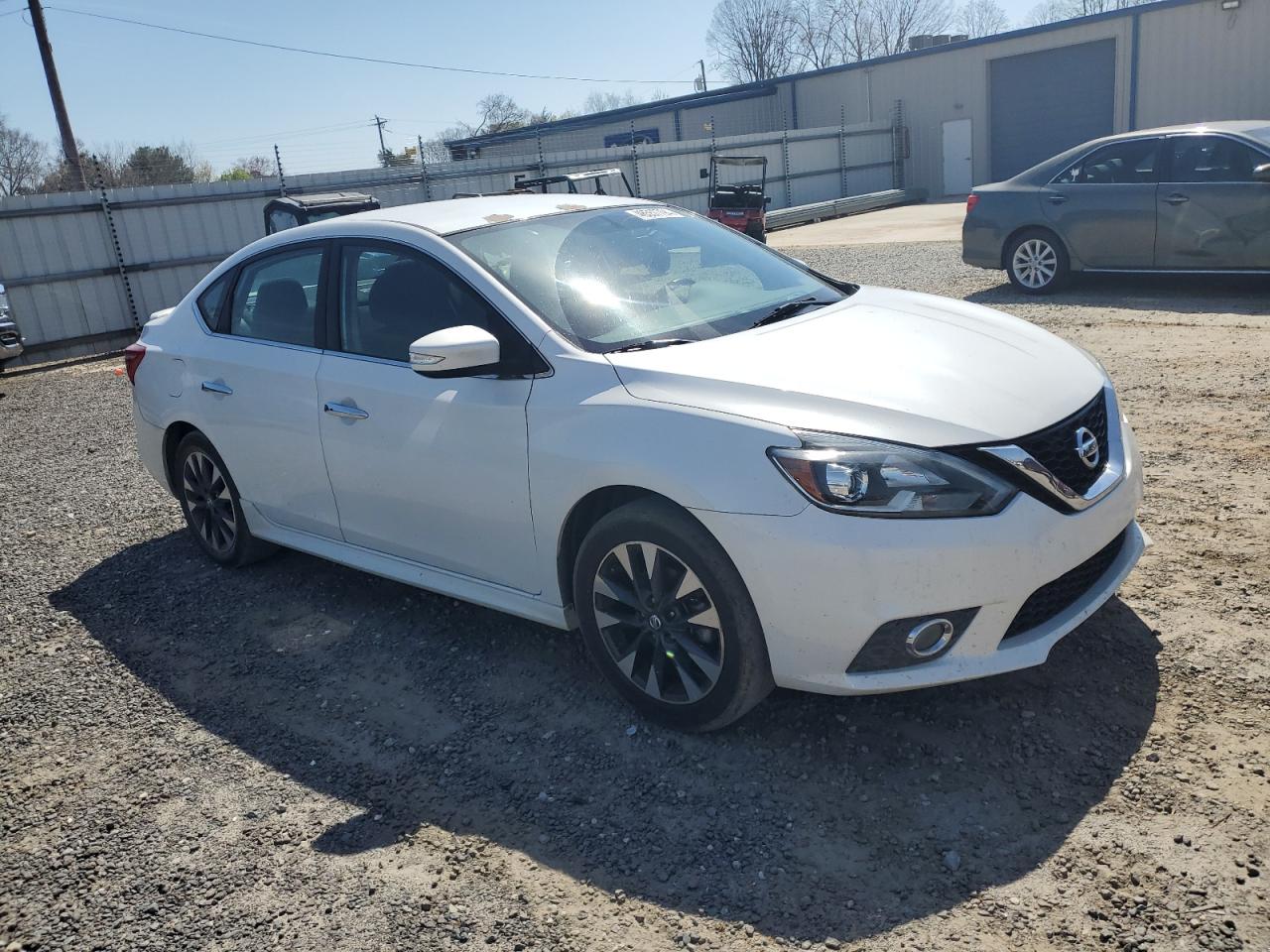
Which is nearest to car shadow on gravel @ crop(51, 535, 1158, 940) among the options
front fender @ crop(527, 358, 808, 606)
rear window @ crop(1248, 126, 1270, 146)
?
front fender @ crop(527, 358, 808, 606)

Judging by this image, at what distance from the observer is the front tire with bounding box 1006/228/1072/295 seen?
34.8ft

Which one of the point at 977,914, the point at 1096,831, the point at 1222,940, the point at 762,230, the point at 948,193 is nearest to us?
the point at 1222,940

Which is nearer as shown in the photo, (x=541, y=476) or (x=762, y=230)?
(x=541, y=476)

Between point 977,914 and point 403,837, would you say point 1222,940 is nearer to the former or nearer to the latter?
point 977,914

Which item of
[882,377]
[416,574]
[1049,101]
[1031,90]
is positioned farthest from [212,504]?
[1031,90]

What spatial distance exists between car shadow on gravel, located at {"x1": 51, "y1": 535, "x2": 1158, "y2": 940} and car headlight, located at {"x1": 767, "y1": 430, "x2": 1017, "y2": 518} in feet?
2.68

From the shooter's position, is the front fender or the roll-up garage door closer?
the front fender

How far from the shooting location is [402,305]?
13.4ft

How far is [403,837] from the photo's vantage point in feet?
9.95

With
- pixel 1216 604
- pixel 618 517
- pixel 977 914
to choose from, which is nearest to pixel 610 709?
pixel 618 517

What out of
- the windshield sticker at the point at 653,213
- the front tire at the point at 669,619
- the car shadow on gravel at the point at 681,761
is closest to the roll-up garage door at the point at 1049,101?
the windshield sticker at the point at 653,213

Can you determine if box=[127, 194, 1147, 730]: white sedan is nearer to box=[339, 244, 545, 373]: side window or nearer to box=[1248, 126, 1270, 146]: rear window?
box=[339, 244, 545, 373]: side window

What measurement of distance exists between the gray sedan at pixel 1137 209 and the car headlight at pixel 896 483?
810 centimetres

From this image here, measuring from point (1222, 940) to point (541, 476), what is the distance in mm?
2242
